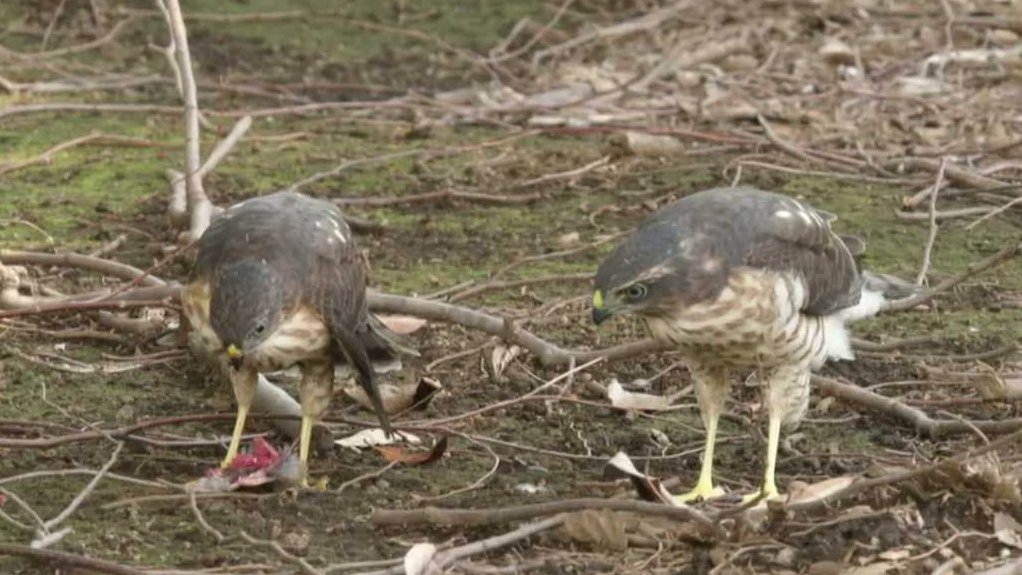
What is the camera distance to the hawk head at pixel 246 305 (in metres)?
4.93

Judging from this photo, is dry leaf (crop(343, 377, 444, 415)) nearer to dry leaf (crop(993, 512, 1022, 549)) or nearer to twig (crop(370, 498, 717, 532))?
twig (crop(370, 498, 717, 532))

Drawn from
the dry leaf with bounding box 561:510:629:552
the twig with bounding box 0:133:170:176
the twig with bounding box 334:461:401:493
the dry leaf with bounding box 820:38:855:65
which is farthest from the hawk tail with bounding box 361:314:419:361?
the dry leaf with bounding box 820:38:855:65

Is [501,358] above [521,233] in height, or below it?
above

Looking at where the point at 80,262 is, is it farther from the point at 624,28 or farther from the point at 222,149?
the point at 624,28

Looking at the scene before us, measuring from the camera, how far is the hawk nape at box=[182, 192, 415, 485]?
16.3ft

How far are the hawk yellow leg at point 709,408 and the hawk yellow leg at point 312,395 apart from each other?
90 cm

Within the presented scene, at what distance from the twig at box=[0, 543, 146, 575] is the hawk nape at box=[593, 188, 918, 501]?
3.88 ft

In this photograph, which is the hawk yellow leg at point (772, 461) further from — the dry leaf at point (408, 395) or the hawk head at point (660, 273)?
the dry leaf at point (408, 395)

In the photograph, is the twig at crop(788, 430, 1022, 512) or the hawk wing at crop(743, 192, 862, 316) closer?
the twig at crop(788, 430, 1022, 512)

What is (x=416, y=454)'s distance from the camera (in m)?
5.52

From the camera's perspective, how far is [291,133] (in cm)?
963

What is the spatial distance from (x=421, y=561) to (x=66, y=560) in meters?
0.71

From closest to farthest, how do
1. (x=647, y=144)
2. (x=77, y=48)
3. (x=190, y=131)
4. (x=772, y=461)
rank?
(x=772, y=461)
(x=190, y=131)
(x=647, y=144)
(x=77, y=48)

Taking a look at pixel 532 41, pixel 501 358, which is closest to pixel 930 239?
pixel 501 358
